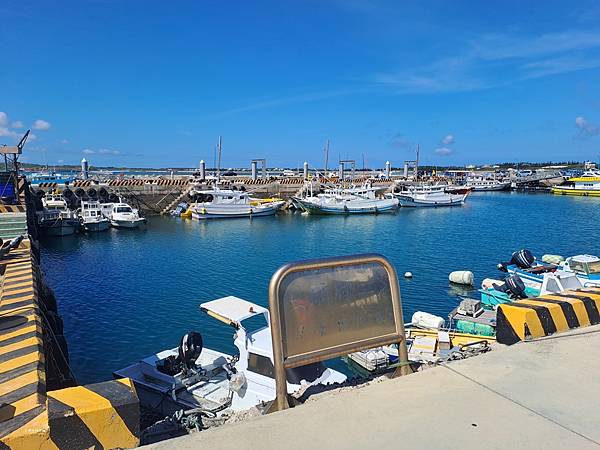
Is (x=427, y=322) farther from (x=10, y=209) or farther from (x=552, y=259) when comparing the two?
(x=10, y=209)

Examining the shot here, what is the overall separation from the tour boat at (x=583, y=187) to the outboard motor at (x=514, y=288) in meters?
69.5

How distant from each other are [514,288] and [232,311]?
11.4 meters

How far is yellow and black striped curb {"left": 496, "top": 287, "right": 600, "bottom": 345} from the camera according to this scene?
4.85 meters

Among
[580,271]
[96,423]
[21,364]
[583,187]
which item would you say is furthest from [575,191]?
[96,423]

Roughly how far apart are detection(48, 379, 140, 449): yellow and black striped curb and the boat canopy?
592 centimetres

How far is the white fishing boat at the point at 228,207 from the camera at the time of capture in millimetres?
42562

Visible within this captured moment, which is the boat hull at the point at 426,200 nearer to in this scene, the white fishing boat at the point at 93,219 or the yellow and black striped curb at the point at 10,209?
the white fishing boat at the point at 93,219

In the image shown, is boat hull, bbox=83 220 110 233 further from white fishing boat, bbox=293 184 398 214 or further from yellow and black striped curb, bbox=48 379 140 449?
yellow and black striped curb, bbox=48 379 140 449

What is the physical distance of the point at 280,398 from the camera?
11.1ft

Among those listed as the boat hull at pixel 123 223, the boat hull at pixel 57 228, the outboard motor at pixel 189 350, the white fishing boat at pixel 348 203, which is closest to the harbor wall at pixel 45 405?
the outboard motor at pixel 189 350

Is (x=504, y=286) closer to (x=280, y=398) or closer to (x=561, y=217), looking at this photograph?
(x=280, y=398)

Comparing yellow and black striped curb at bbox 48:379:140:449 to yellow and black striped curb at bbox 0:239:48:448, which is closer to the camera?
yellow and black striped curb at bbox 48:379:140:449

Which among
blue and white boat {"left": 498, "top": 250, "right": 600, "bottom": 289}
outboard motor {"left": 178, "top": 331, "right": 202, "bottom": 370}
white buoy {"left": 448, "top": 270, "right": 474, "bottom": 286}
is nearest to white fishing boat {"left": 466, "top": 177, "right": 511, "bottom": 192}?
white buoy {"left": 448, "top": 270, "right": 474, "bottom": 286}

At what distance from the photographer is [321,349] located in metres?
3.43
